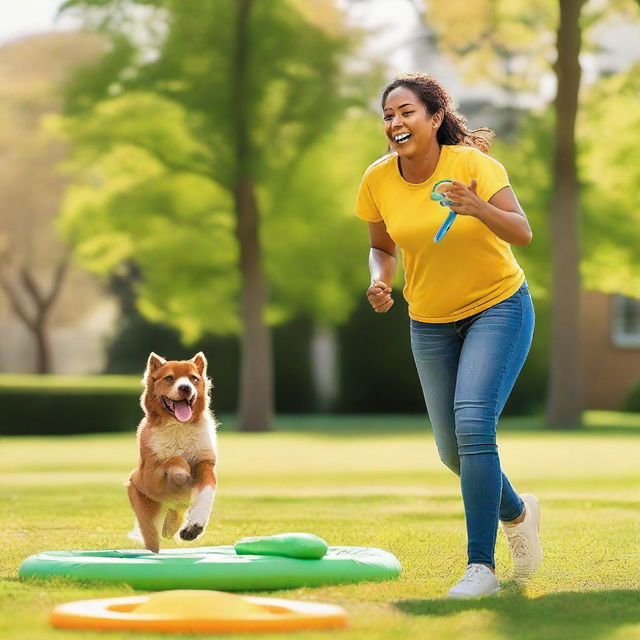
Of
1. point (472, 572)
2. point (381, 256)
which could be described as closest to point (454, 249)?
point (381, 256)

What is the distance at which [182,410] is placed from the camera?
6309 mm

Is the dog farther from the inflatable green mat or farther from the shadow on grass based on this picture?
the shadow on grass

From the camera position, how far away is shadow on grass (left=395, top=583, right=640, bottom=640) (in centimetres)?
482

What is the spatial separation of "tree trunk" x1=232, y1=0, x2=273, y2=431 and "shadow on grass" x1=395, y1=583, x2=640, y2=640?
20054 millimetres

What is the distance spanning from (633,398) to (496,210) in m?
28.4

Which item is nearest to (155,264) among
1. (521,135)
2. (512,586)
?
(521,135)

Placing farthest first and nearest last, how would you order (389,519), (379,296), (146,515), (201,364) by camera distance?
(389,519)
(201,364)
(146,515)
(379,296)

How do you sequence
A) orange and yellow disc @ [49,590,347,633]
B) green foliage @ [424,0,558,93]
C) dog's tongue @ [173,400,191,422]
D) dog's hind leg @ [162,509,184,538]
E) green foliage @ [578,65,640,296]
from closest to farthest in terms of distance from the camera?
orange and yellow disc @ [49,590,347,633]
dog's tongue @ [173,400,191,422]
dog's hind leg @ [162,509,184,538]
green foliage @ [578,65,640,296]
green foliage @ [424,0,558,93]

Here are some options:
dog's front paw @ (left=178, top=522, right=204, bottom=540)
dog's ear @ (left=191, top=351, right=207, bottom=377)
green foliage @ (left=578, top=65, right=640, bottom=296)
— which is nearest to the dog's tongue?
dog's ear @ (left=191, top=351, right=207, bottom=377)

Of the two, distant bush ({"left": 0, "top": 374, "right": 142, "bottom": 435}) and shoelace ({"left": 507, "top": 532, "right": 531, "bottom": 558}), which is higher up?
shoelace ({"left": 507, "top": 532, "right": 531, "bottom": 558})

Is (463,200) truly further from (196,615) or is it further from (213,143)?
(213,143)

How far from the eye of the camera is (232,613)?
15.9 ft

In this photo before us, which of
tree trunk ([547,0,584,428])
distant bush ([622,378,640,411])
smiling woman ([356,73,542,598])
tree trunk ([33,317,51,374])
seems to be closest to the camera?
smiling woman ([356,73,542,598])

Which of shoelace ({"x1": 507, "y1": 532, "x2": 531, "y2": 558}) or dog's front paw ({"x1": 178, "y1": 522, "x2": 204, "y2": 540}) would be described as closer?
dog's front paw ({"x1": 178, "y1": 522, "x2": 204, "y2": 540})
